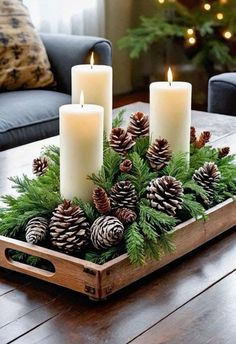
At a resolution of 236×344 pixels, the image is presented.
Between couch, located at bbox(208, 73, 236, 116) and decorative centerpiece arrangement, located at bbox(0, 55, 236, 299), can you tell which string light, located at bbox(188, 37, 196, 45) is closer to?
couch, located at bbox(208, 73, 236, 116)

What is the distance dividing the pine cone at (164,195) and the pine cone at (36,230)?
184mm

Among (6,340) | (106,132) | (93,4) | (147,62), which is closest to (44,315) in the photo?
(6,340)

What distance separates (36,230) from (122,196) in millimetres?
154

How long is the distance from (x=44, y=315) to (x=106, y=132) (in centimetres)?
50

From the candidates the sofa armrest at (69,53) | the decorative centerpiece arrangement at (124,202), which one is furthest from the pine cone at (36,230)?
the sofa armrest at (69,53)

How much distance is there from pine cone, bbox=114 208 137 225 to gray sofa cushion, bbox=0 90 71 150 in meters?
1.39

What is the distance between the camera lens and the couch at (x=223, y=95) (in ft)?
9.29

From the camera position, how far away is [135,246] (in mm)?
1163

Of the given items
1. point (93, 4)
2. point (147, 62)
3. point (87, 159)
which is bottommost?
point (147, 62)

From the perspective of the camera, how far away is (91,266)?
113 cm

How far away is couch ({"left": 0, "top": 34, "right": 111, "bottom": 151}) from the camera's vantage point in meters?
2.62

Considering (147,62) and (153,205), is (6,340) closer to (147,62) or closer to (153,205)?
(153,205)

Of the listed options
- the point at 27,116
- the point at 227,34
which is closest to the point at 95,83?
the point at 27,116

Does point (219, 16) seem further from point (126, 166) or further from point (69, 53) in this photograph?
point (126, 166)
